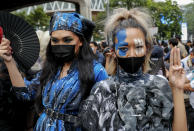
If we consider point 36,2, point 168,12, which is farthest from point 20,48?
point 168,12

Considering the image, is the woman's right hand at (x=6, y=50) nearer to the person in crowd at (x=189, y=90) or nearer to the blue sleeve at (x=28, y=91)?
the blue sleeve at (x=28, y=91)

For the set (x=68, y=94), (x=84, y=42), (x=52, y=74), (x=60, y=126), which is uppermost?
(x=84, y=42)

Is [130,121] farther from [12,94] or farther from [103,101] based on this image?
[12,94]

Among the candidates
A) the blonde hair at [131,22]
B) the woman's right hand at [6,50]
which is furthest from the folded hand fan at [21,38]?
the blonde hair at [131,22]

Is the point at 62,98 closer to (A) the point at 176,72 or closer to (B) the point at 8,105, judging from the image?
(B) the point at 8,105

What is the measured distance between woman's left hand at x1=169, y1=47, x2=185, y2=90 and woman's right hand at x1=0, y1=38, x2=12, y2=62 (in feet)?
5.11

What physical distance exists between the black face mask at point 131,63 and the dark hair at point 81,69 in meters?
0.46

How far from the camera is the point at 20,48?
229cm

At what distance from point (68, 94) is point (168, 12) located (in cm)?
3022

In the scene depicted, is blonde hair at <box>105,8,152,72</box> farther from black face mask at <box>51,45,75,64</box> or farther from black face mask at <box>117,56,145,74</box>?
black face mask at <box>51,45,75,64</box>

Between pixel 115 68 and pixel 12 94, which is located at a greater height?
pixel 115 68

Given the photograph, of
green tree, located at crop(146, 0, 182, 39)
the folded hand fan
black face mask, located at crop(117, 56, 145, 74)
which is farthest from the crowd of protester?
green tree, located at crop(146, 0, 182, 39)

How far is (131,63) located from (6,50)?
1.27m

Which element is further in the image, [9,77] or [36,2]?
[36,2]
